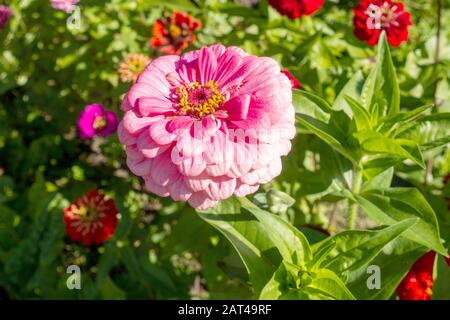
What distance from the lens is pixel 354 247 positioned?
884 mm

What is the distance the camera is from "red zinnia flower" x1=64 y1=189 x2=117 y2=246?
143 centimetres

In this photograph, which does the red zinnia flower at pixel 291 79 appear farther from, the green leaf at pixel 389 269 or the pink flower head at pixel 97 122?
the pink flower head at pixel 97 122

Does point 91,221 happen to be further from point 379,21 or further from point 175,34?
point 379,21

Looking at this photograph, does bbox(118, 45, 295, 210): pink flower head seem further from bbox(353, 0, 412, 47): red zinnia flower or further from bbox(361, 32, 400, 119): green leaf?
bbox(353, 0, 412, 47): red zinnia flower

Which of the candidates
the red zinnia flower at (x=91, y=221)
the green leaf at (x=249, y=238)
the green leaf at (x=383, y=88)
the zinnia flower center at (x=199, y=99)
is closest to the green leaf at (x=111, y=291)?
the red zinnia flower at (x=91, y=221)

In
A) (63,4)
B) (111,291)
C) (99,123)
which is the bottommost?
(111,291)

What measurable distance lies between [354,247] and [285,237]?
115mm

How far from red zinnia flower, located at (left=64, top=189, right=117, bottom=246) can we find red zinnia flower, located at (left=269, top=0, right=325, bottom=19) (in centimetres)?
68

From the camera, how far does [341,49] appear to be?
5.12ft

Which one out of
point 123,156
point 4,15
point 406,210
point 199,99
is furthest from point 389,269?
point 4,15

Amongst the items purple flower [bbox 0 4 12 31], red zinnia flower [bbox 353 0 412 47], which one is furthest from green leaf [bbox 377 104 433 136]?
purple flower [bbox 0 4 12 31]

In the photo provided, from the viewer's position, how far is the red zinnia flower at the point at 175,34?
1.50 meters
